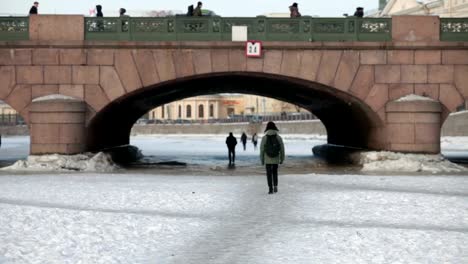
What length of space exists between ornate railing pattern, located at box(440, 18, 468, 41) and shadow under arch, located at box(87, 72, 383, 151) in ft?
11.5

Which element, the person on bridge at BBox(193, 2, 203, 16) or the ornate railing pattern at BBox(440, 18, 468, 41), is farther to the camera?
the person on bridge at BBox(193, 2, 203, 16)

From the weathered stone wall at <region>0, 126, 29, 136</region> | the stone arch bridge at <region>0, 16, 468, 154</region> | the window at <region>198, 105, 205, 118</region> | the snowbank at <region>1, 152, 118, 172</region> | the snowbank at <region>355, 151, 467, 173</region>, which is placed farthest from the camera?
the window at <region>198, 105, 205, 118</region>

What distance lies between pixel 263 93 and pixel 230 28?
1029cm

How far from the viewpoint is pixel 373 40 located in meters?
20.2

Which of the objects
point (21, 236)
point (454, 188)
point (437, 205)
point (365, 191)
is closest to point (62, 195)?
point (21, 236)

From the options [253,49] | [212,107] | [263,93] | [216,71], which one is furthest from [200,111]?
[253,49]

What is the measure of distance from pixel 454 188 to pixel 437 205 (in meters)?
3.06

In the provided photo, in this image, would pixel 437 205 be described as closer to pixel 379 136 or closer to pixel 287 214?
pixel 287 214

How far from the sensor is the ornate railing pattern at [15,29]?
19.6m

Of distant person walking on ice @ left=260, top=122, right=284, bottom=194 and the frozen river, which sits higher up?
distant person walking on ice @ left=260, top=122, right=284, bottom=194

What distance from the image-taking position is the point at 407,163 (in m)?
18.9

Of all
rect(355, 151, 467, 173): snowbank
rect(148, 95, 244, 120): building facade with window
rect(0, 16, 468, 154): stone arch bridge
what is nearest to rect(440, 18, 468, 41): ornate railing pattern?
rect(0, 16, 468, 154): stone arch bridge

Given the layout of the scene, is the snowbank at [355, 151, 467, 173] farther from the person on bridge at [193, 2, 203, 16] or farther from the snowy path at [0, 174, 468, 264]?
the person on bridge at [193, 2, 203, 16]

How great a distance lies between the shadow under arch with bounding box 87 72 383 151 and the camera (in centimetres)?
2058
